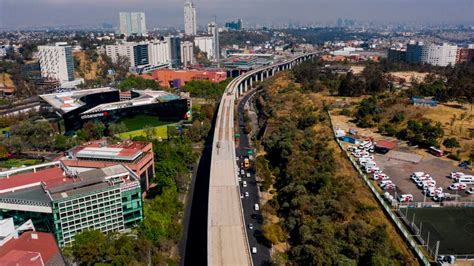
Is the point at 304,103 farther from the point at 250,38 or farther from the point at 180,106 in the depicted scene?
the point at 250,38

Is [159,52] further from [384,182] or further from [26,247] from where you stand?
[26,247]

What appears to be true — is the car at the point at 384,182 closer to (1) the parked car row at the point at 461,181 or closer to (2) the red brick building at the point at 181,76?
(1) the parked car row at the point at 461,181

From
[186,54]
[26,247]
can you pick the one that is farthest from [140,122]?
[186,54]

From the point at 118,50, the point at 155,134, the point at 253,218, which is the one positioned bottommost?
the point at 253,218

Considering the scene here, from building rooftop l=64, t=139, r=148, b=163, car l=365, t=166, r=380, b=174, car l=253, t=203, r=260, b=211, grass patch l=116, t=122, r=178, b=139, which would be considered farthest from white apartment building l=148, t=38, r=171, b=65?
car l=365, t=166, r=380, b=174

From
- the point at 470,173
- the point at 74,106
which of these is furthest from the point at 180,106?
the point at 470,173
